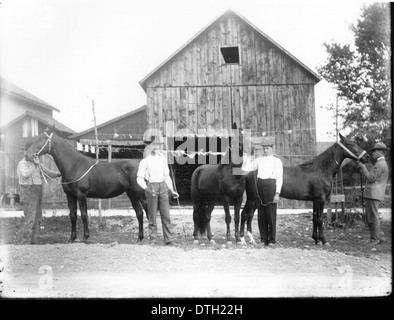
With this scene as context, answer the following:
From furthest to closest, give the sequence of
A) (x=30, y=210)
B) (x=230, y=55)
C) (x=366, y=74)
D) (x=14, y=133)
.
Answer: (x=14, y=133)
(x=230, y=55)
(x=366, y=74)
(x=30, y=210)

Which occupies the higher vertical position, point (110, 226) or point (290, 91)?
point (290, 91)

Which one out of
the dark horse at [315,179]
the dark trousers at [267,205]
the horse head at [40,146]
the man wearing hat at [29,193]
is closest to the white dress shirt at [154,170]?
the dark trousers at [267,205]

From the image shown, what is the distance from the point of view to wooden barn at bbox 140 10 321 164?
15422mm

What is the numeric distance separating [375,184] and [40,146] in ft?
23.8

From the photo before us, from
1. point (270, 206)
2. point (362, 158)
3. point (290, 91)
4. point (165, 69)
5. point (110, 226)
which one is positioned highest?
point (165, 69)

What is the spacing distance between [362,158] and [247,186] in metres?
2.62

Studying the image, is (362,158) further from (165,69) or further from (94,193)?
(165,69)

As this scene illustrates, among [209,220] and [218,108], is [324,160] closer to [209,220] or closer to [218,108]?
[209,220]

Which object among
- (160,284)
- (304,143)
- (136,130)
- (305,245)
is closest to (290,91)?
(304,143)

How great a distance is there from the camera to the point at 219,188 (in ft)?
30.5

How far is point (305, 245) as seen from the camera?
905cm

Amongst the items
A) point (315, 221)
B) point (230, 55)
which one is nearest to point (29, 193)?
point (315, 221)

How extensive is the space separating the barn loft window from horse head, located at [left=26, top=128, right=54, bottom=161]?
318 inches
